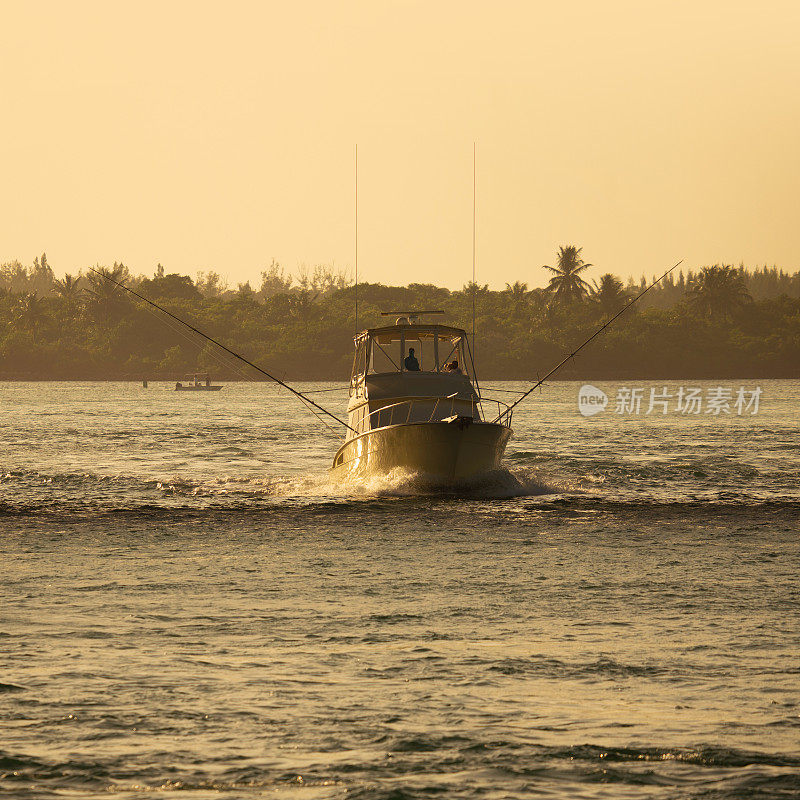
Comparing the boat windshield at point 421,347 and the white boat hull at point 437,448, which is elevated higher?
the boat windshield at point 421,347

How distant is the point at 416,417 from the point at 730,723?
16.0m

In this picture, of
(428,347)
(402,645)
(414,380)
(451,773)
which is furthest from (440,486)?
(451,773)

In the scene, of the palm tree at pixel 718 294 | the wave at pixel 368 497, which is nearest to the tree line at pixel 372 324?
the palm tree at pixel 718 294

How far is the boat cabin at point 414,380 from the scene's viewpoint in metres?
24.0

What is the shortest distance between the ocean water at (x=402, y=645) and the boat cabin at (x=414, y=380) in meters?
1.44

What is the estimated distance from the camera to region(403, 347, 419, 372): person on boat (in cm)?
2502

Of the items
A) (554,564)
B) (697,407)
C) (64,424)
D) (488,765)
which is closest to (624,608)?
(554,564)

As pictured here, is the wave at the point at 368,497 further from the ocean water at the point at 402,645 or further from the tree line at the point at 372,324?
the tree line at the point at 372,324

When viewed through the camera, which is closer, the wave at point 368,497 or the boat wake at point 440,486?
the wave at point 368,497

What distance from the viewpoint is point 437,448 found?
2328 cm

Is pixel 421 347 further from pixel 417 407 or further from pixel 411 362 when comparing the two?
pixel 417 407

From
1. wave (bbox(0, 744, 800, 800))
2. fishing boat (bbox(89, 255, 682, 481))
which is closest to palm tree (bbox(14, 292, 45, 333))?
fishing boat (bbox(89, 255, 682, 481))

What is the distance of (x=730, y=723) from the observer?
814cm

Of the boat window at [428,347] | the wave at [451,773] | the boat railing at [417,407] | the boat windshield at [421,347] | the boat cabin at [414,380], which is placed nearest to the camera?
the wave at [451,773]
